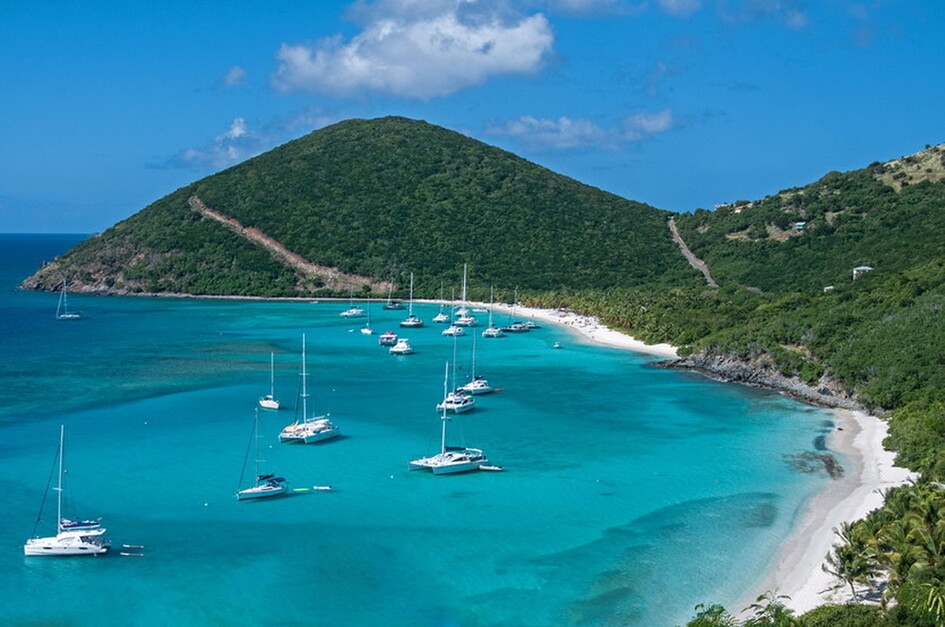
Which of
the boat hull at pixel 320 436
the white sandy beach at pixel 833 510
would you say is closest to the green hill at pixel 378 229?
the white sandy beach at pixel 833 510

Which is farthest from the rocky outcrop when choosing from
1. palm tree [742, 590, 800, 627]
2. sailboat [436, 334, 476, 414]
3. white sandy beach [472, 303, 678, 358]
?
palm tree [742, 590, 800, 627]

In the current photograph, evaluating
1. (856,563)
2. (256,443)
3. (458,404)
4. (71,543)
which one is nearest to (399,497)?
(256,443)

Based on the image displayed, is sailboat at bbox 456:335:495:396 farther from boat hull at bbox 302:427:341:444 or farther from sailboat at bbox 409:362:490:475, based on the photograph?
sailboat at bbox 409:362:490:475

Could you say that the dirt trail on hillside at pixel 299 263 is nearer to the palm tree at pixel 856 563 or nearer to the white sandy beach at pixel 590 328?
the white sandy beach at pixel 590 328

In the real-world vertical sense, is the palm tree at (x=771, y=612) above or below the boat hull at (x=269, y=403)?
below

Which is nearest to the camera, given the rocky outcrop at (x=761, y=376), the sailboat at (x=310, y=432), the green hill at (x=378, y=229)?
the sailboat at (x=310, y=432)

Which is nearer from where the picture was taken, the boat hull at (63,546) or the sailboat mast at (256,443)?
the boat hull at (63,546)
